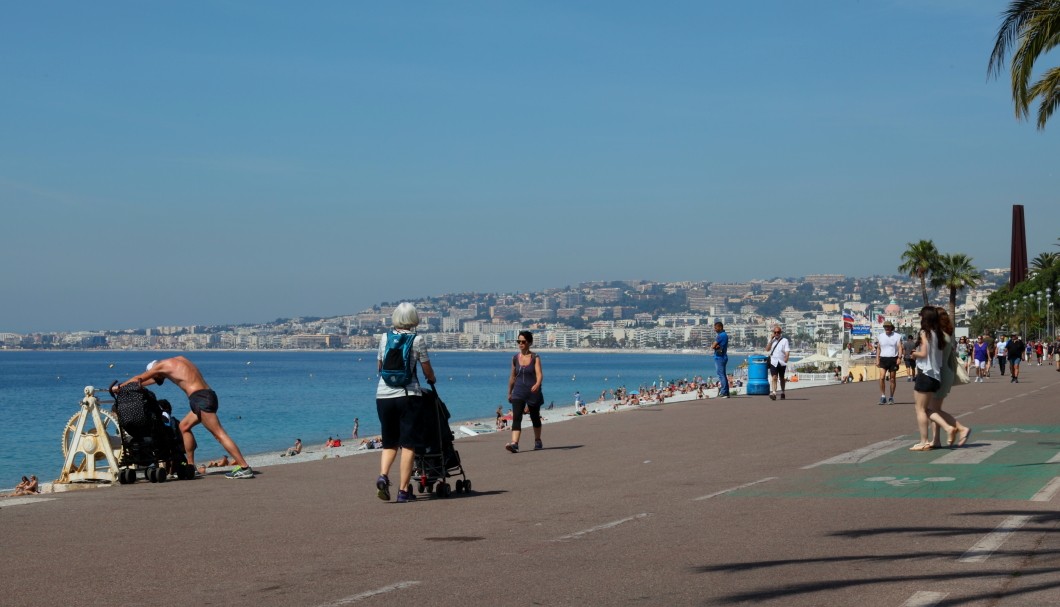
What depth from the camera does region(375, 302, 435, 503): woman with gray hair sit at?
1098cm

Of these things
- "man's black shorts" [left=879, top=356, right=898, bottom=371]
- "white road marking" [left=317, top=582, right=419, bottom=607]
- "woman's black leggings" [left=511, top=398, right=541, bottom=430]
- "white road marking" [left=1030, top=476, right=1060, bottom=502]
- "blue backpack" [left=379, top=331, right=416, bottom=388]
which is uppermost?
"blue backpack" [left=379, top=331, right=416, bottom=388]

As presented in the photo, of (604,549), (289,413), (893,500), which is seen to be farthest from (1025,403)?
(289,413)

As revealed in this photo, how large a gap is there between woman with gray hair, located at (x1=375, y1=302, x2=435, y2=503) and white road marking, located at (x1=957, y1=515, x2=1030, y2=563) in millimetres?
4899

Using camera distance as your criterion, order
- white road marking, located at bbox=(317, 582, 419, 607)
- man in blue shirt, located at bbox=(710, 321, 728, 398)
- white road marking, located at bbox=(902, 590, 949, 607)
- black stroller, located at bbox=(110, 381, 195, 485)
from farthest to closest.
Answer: man in blue shirt, located at bbox=(710, 321, 728, 398) → black stroller, located at bbox=(110, 381, 195, 485) → white road marking, located at bbox=(317, 582, 419, 607) → white road marking, located at bbox=(902, 590, 949, 607)

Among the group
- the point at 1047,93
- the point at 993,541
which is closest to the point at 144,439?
the point at 993,541

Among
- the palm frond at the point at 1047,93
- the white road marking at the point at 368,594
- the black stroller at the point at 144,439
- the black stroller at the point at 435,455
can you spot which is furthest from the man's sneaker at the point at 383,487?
the palm frond at the point at 1047,93

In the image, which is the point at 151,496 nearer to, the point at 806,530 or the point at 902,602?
the point at 806,530

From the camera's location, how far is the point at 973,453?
1447cm

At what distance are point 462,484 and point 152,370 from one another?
428 cm

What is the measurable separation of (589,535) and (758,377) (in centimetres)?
2399

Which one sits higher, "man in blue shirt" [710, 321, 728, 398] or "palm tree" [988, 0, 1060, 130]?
"palm tree" [988, 0, 1060, 130]

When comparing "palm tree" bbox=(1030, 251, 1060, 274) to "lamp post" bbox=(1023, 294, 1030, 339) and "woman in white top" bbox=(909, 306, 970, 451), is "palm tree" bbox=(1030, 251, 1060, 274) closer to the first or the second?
"lamp post" bbox=(1023, 294, 1030, 339)

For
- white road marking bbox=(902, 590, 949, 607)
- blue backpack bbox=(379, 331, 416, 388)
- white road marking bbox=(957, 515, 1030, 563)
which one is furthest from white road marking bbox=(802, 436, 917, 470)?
white road marking bbox=(902, 590, 949, 607)

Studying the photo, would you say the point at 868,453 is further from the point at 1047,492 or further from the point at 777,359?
the point at 777,359
